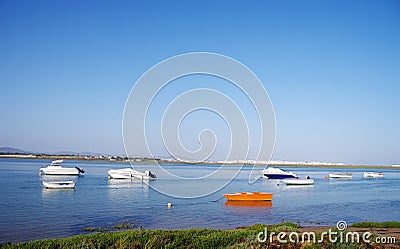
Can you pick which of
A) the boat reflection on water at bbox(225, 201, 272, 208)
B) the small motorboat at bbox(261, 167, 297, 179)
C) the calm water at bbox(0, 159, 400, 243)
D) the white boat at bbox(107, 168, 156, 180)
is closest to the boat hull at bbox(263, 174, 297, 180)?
the small motorboat at bbox(261, 167, 297, 179)

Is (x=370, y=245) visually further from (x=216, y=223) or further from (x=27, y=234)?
(x=27, y=234)

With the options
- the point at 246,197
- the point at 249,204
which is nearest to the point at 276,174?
the point at 246,197

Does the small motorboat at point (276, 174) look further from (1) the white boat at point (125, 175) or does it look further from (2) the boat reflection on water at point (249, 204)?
(2) the boat reflection on water at point (249, 204)

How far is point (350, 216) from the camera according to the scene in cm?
3167

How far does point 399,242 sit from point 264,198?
25066 millimetres

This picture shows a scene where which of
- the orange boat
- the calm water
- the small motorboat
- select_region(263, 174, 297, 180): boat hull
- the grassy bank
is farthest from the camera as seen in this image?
the small motorboat

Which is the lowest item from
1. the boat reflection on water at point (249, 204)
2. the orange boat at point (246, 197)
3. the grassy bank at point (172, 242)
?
the boat reflection on water at point (249, 204)

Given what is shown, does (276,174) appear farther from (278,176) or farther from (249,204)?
(249,204)

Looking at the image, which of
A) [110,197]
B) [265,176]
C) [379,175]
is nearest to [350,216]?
[110,197]

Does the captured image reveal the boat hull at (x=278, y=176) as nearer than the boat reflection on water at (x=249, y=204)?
No

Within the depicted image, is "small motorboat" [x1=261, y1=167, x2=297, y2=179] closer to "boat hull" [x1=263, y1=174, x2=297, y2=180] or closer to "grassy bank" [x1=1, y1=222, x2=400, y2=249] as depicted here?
"boat hull" [x1=263, y1=174, x2=297, y2=180]

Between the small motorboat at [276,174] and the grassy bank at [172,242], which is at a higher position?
the grassy bank at [172,242]

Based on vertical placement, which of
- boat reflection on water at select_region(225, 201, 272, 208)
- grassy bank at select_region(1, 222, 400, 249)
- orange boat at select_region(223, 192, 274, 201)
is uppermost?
grassy bank at select_region(1, 222, 400, 249)

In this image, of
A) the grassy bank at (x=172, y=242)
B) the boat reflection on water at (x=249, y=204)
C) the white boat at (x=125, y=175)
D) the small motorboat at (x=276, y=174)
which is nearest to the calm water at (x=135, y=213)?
the boat reflection on water at (x=249, y=204)
